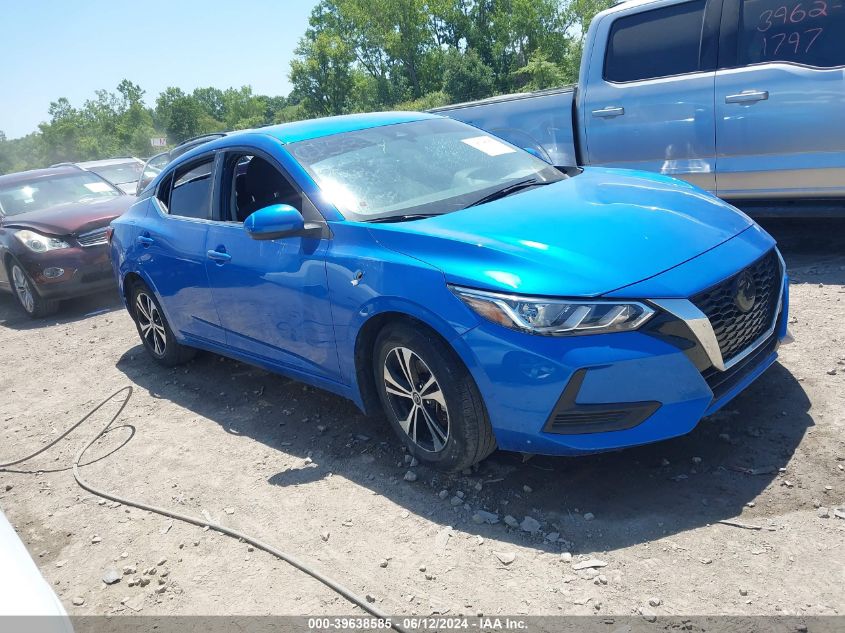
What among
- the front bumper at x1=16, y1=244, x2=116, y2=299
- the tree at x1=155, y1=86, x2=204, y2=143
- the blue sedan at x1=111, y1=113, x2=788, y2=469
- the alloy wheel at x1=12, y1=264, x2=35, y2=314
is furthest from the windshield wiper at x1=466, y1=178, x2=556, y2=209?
the tree at x1=155, y1=86, x2=204, y2=143

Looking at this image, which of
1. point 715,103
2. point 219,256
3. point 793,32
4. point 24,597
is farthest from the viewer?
point 715,103

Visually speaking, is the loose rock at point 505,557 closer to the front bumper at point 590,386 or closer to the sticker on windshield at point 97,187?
the front bumper at point 590,386

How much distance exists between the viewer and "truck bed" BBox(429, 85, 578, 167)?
6664mm

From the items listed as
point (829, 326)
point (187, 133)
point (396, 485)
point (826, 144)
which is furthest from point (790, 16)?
point (187, 133)

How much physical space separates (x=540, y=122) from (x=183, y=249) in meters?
3.35

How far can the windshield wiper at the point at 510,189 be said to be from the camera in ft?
12.9

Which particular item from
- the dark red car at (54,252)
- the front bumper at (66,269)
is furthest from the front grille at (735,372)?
the front bumper at (66,269)

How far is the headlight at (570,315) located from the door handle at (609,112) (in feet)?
12.5

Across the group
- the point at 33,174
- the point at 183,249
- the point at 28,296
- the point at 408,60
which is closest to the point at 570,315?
the point at 183,249

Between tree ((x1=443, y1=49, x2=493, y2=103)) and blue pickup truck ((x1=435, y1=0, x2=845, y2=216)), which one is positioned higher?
tree ((x1=443, y1=49, x2=493, y2=103))

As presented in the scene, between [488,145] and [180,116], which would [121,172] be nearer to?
[488,145]

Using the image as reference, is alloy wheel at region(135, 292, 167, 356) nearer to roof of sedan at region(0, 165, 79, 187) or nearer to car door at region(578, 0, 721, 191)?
car door at region(578, 0, 721, 191)

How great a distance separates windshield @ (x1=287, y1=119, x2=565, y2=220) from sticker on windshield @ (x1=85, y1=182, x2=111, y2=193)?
6.89 m

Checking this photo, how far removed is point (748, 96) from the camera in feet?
A: 18.8
